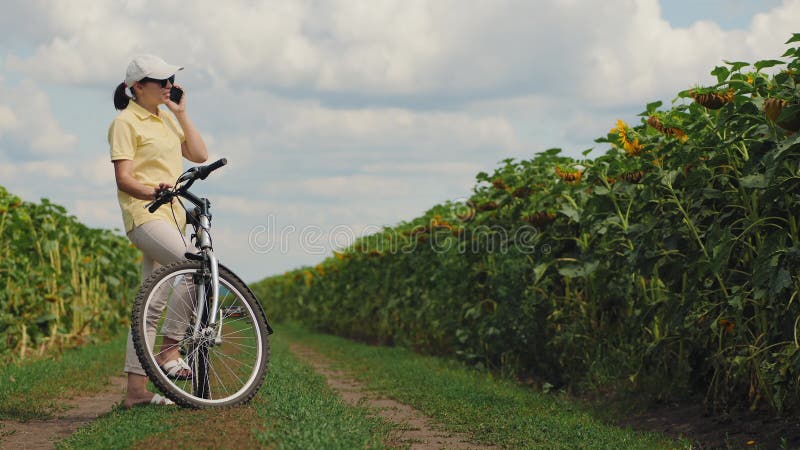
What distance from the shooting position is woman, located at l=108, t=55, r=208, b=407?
5.63 metres

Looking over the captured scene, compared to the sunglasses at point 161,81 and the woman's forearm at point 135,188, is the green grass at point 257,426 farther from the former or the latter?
the sunglasses at point 161,81

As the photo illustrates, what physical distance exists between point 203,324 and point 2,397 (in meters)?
→ 2.71

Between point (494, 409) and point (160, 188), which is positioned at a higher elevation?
point (160, 188)

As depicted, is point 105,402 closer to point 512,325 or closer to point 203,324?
point 203,324

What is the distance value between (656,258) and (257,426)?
3.34 m

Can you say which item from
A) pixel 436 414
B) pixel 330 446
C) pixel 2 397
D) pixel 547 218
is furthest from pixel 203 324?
pixel 547 218

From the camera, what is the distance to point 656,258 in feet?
20.9

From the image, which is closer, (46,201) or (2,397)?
(2,397)

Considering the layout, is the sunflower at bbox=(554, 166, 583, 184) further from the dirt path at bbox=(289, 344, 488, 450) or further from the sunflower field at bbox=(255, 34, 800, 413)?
the dirt path at bbox=(289, 344, 488, 450)

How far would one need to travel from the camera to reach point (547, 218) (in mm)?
8578

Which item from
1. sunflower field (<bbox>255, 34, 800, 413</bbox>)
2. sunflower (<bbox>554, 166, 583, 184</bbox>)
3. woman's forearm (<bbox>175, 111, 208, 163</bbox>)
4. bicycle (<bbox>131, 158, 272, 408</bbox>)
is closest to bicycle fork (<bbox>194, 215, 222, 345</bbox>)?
bicycle (<bbox>131, 158, 272, 408</bbox>)

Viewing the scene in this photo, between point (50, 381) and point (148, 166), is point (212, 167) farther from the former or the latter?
point (50, 381)

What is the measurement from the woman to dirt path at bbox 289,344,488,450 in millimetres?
1577

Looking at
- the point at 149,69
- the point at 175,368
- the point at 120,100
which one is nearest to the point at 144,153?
the point at 120,100
